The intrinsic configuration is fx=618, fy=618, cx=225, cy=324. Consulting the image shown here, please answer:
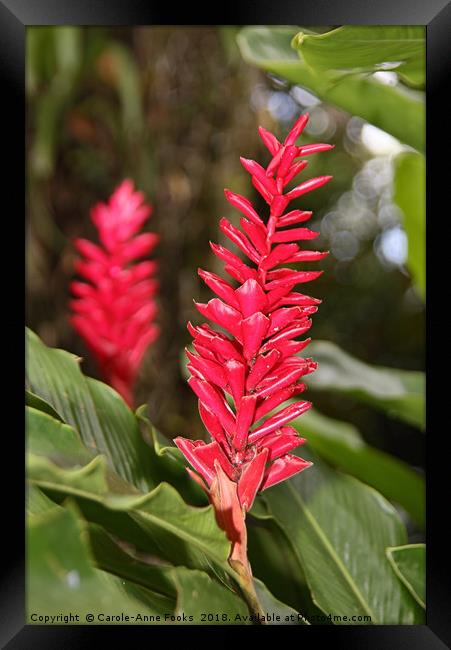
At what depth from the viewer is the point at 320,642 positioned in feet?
2.55

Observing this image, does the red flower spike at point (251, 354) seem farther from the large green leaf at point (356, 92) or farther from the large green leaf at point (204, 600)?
the large green leaf at point (356, 92)

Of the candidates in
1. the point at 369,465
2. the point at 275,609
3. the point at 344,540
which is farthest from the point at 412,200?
the point at 275,609

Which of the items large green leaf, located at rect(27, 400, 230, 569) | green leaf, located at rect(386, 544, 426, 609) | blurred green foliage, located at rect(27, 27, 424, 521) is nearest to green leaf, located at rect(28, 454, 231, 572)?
large green leaf, located at rect(27, 400, 230, 569)

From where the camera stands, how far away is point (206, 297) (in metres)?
1.62

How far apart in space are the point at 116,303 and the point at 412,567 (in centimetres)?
54

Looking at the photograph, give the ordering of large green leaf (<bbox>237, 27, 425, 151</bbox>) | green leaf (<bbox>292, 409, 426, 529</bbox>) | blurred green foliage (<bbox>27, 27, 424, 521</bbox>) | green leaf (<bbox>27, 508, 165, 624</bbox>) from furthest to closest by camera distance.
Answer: blurred green foliage (<bbox>27, 27, 424, 521</bbox>)
green leaf (<bbox>292, 409, 426, 529</bbox>)
large green leaf (<bbox>237, 27, 425, 151</bbox>)
green leaf (<bbox>27, 508, 165, 624</bbox>)

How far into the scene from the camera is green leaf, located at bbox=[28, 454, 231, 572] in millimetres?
506

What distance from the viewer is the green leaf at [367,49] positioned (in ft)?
2.32

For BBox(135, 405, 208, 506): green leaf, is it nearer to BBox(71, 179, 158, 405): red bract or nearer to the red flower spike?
the red flower spike

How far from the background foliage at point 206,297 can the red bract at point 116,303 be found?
196 millimetres

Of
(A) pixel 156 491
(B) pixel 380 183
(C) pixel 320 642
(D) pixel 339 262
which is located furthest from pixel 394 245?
(A) pixel 156 491

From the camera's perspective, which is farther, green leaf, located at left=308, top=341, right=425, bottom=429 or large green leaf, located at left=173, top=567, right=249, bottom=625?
green leaf, located at left=308, top=341, right=425, bottom=429
